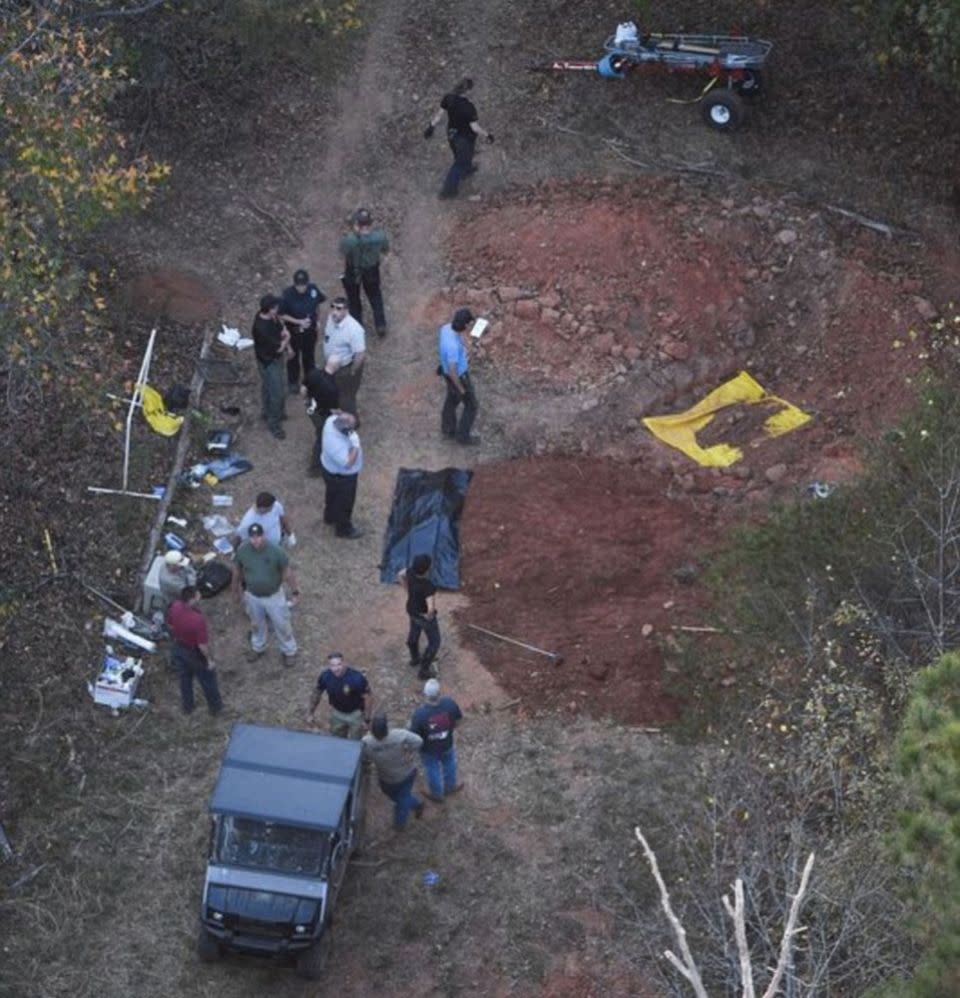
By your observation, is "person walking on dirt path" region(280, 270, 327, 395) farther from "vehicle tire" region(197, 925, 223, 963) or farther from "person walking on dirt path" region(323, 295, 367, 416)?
"vehicle tire" region(197, 925, 223, 963)

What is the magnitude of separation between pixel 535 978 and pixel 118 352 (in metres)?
8.97

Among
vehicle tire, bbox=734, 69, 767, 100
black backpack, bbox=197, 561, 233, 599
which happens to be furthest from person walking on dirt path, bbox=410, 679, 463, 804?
vehicle tire, bbox=734, 69, 767, 100

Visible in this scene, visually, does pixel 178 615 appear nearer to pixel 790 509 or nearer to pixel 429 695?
pixel 429 695

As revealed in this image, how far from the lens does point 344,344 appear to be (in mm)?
18625

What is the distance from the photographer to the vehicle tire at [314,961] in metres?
14.1

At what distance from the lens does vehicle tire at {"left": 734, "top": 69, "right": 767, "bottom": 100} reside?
2316cm

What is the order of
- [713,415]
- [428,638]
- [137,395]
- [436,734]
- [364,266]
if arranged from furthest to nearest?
1. [713,415]
2. [364,266]
3. [137,395]
4. [428,638]
5. [436,734]

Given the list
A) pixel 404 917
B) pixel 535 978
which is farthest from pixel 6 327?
pixel 535 978

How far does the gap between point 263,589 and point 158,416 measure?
12.2 feet

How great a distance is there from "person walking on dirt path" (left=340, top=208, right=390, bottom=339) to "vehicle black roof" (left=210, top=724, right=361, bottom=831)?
703cm

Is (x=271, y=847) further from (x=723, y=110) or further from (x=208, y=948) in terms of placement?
(x=723, y=110)

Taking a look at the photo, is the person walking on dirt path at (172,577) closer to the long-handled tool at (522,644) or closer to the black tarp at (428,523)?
the black tarp at (428,523)

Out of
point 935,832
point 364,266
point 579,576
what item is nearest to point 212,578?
point 579,576

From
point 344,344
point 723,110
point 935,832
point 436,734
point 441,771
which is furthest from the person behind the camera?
point 723,110
